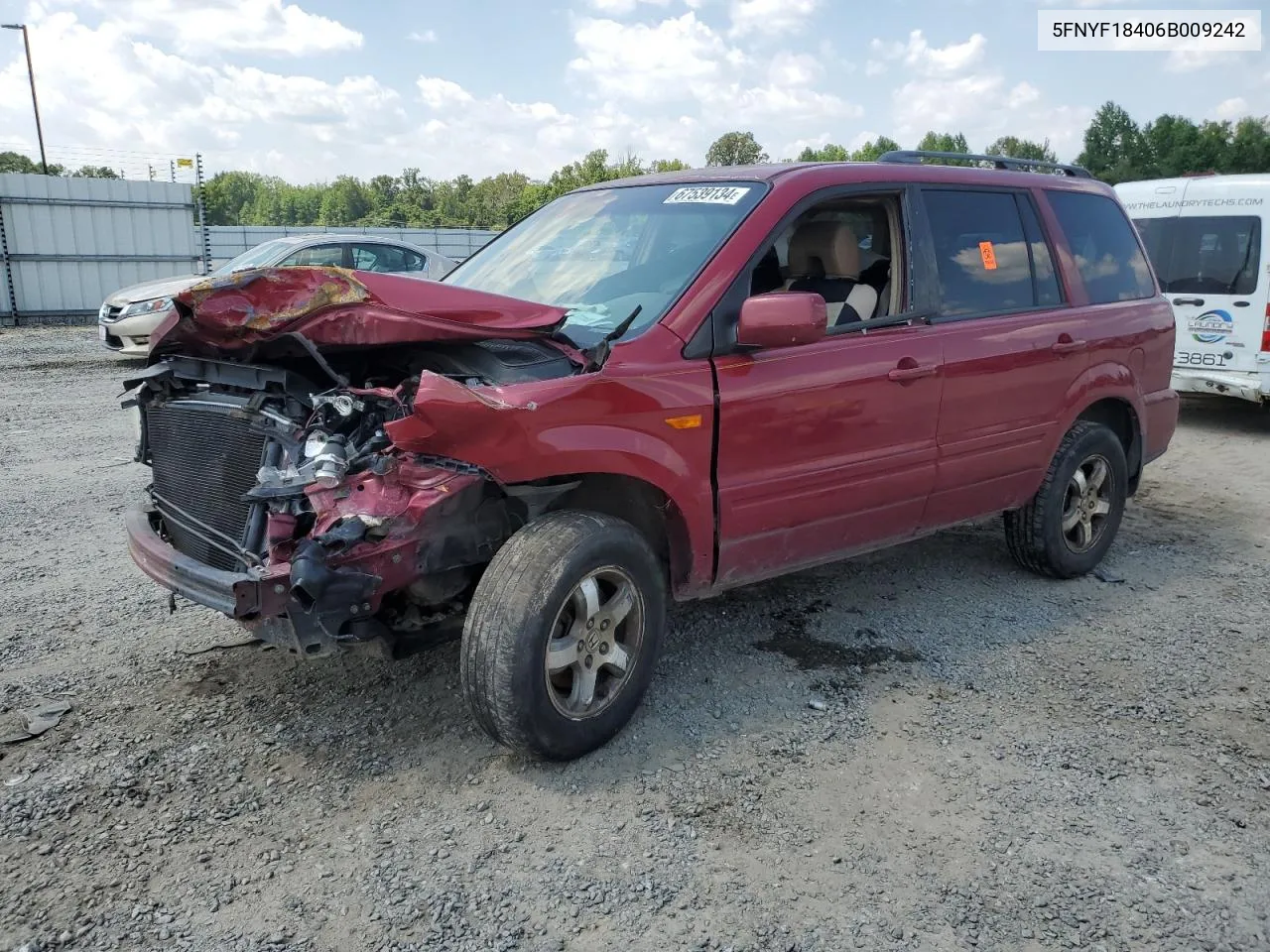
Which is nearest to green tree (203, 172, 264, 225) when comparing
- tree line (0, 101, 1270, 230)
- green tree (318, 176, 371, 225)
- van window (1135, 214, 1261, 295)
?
tree line (0, 101, 1270, 230)

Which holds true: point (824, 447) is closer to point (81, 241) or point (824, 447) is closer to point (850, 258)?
point (850, 258)

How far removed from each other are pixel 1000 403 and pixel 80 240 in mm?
17950

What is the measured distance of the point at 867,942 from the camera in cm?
259

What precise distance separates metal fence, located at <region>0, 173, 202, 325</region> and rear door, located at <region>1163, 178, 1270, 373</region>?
54.8 feet

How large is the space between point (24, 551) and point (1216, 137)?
69077mm

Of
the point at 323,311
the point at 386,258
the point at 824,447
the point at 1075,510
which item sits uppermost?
the point at 386,258

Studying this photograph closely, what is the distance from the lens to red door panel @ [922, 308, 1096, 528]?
446cm

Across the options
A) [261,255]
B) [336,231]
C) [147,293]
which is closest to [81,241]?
[336,231]

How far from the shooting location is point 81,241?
1788 cm

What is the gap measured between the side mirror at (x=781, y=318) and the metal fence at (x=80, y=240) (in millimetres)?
17858

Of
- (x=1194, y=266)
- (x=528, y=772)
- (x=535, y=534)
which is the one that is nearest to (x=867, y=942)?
(x=528, y=772)

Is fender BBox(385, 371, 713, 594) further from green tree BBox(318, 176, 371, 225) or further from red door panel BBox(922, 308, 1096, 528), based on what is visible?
green tree BBox(318, 176, 371, 225)

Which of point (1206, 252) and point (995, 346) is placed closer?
point (995, 346)

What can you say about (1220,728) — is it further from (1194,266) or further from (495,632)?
(1194,266)
